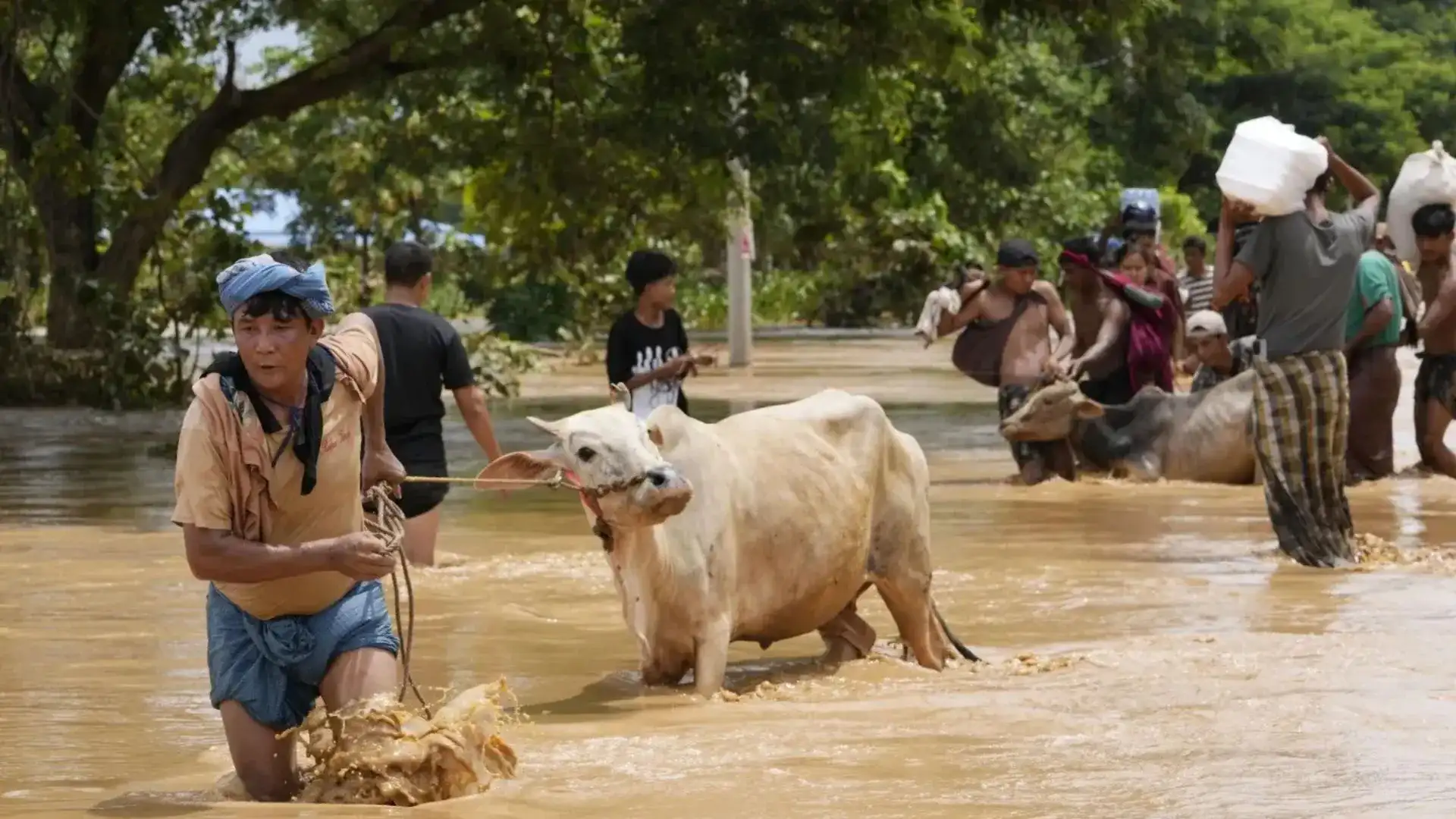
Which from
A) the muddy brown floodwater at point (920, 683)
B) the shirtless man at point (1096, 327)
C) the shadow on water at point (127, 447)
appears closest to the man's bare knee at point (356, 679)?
the muddy brown floodwater at point (920, 683)

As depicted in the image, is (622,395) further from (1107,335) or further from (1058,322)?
(1107,335)

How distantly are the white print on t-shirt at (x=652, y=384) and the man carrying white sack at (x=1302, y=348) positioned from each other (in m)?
2.50

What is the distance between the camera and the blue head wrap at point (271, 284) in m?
5.61

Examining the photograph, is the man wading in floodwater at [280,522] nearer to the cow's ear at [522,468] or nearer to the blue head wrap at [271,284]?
the blue head wrap at [271,284]

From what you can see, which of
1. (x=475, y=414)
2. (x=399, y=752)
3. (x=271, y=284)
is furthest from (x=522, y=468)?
(x=475, y=414)

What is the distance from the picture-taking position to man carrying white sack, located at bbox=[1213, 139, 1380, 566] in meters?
10.9

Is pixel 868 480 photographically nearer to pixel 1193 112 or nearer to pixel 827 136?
pixel 827 136

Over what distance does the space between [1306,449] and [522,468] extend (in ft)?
16.5

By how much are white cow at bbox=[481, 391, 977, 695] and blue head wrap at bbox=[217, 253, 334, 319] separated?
1.43 meters

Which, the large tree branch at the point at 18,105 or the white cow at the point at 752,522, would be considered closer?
the white cow at the point at 752,522

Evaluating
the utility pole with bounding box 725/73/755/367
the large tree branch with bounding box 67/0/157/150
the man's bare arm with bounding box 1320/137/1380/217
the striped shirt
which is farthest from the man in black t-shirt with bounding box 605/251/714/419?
the utility pole with bounding box 725/73/755/367

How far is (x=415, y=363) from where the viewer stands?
1016 cm

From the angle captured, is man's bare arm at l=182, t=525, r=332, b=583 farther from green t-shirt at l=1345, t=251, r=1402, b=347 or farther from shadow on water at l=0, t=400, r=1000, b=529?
green t-shirt at l=1345, t=251, r=1402, b=347

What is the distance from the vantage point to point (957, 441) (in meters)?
19.3
